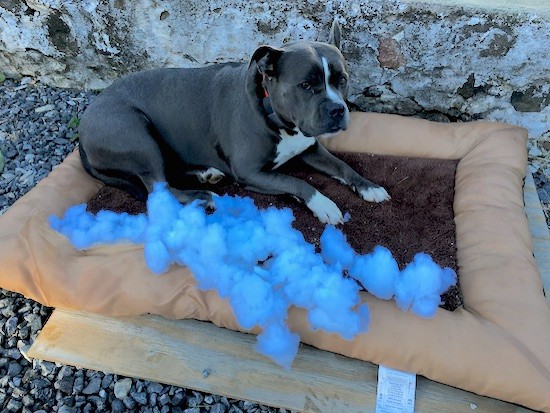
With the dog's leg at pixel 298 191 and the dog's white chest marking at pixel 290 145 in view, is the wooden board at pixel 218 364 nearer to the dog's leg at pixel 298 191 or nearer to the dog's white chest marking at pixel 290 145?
the dog's leg at pixel 298 191

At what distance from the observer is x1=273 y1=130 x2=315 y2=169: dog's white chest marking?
3076mm

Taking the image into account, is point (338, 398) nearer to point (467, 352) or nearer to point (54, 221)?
point (467, 352)

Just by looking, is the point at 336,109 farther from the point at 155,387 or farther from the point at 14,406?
the point at 14,406

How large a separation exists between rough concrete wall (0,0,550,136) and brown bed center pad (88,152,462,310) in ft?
2.08

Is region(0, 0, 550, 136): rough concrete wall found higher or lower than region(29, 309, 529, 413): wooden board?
higher

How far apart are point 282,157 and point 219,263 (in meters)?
1.00

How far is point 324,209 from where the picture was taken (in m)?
2.98

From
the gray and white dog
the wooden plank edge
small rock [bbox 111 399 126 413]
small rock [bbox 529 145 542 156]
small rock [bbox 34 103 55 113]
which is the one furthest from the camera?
small rock [bbox 34 103 55 113]

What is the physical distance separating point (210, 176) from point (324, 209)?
0.83m

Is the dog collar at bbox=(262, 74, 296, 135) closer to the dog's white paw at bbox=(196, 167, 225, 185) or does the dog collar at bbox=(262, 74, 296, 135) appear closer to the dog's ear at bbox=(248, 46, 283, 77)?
the dog's ear at bbox=(248, 46, 283, 77)

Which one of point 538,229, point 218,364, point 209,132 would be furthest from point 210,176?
point 538,229

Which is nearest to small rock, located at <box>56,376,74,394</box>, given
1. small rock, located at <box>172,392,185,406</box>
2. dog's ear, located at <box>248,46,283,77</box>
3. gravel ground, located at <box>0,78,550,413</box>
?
gravel ground, located at <box>0,78,550,413</box>

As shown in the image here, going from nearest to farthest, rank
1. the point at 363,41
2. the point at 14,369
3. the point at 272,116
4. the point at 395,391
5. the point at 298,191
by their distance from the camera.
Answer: the point at 395,391, the point at 14,369, the point at 272,116, the point at 298,191, the point at 363,41

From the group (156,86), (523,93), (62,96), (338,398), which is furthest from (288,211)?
(62,96)
